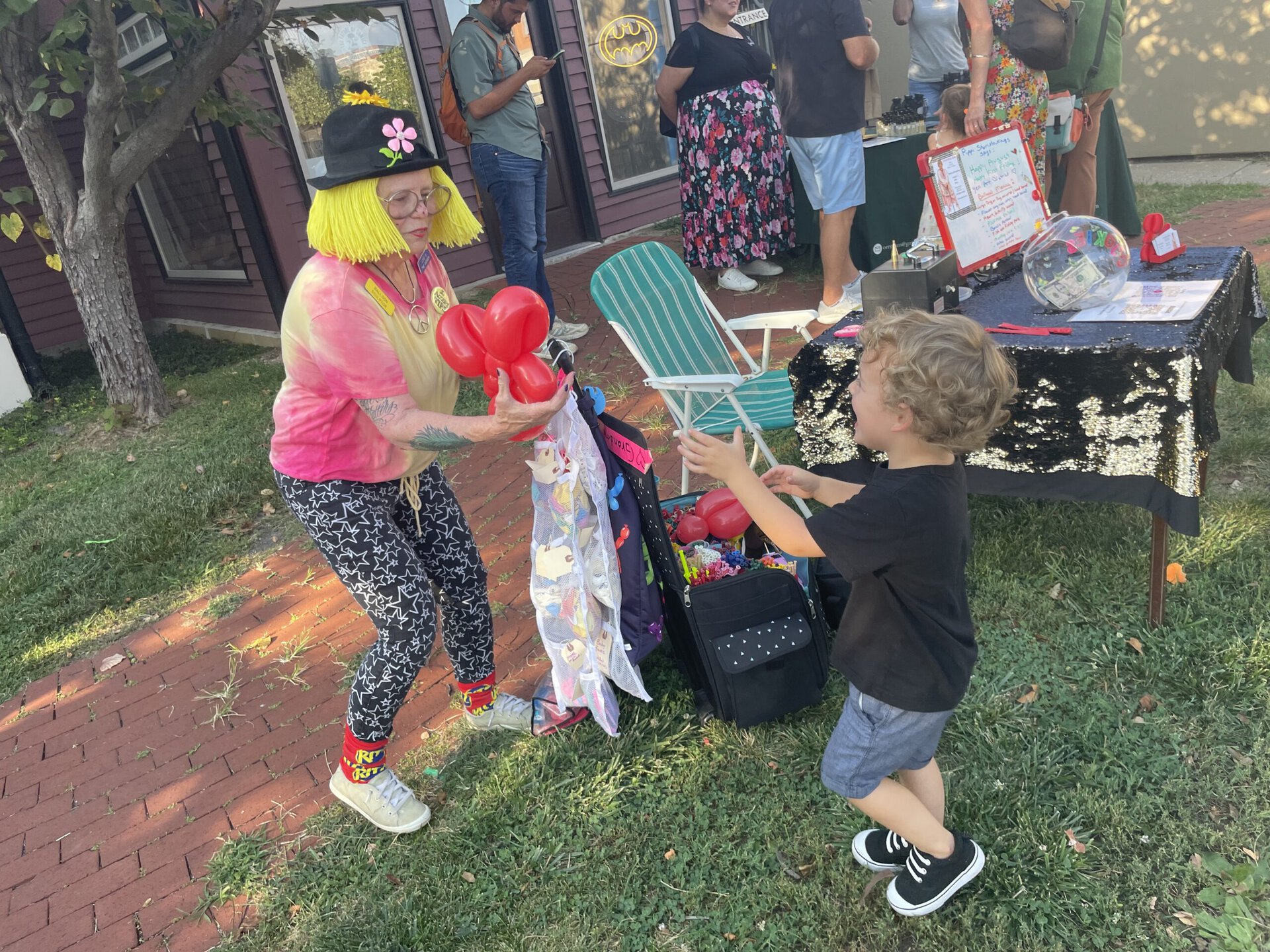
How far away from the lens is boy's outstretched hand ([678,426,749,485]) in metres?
1.78

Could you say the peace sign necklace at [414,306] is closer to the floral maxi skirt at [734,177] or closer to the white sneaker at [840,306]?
the white sneaker at [840,306]

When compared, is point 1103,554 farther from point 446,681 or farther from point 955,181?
point 446,681

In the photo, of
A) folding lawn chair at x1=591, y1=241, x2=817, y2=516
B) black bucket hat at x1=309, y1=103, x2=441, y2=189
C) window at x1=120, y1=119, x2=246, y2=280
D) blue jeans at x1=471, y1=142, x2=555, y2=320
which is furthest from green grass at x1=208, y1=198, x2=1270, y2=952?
window at x1=120, y1=119, x2=246, y2=280

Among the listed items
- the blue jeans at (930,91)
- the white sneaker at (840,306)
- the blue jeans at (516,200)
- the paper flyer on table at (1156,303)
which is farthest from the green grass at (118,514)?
the blue jeans at (930,91)

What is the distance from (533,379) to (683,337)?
74.0 inches

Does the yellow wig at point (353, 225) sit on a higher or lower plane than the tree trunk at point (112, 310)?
higher

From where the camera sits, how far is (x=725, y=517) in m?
2.85

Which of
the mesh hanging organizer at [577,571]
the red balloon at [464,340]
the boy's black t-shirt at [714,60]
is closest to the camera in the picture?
the red balloon at [464,340]

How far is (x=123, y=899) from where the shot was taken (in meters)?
2.49

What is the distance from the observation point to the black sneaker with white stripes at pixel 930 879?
1.96 meters

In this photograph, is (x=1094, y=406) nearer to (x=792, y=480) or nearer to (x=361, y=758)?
(x=792, y=480)

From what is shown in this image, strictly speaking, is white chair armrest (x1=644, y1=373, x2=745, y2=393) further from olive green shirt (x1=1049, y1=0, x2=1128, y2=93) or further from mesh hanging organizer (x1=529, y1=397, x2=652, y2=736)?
olive green shirt (x1=1049, y1=0, x2=1128, y2=93)

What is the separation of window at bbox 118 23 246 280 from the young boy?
301 inches

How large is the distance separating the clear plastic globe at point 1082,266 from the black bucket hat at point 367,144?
77.7 inches
